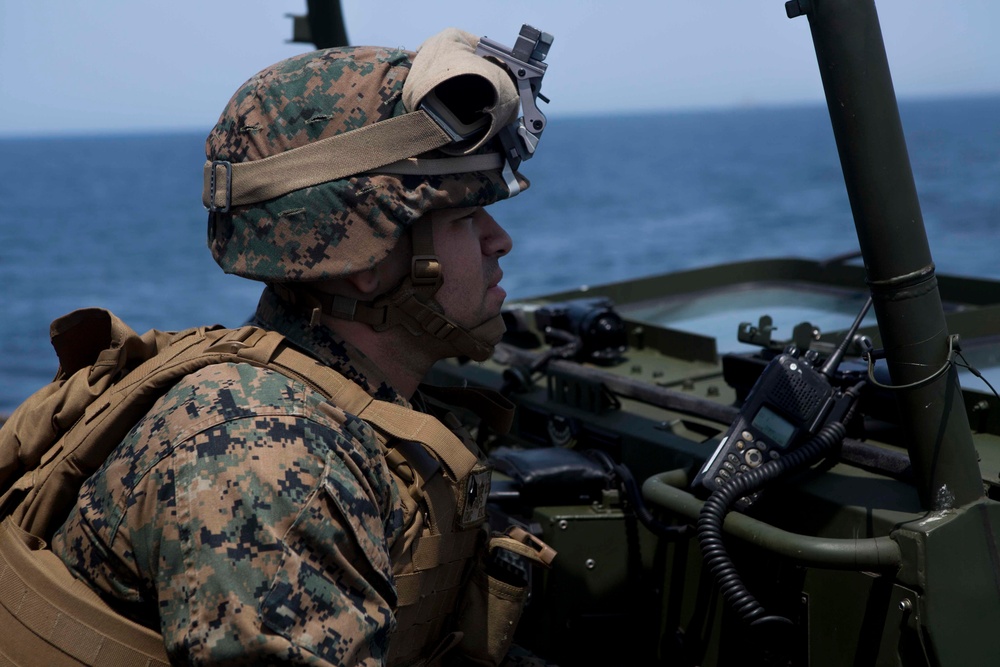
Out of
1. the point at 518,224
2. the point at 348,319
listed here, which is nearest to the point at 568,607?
Answer: the point at 348,319

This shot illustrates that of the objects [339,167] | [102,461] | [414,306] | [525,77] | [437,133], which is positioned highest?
[525,77]

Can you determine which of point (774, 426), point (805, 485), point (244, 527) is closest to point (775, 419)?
point (774, 426)

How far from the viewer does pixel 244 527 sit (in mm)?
1829

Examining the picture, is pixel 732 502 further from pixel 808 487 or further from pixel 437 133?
pixel 437 133

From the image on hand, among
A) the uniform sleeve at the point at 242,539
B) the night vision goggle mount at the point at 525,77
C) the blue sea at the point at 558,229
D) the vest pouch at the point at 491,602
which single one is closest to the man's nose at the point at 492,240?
the night vision goggle mount at the point at 525,77

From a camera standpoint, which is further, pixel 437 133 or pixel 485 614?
pixel 485 614

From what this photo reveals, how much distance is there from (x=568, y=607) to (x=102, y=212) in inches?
1837

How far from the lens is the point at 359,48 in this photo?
232 cm

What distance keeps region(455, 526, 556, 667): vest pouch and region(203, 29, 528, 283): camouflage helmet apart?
71 cm

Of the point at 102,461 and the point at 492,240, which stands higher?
the point at 492,240

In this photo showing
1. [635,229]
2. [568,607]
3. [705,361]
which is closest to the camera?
[568,607]

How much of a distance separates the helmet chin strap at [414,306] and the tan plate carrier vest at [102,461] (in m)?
0.11

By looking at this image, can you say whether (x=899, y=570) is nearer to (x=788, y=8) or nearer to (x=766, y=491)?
(x=766, y=491)

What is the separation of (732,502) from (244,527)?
1196 millimetres
